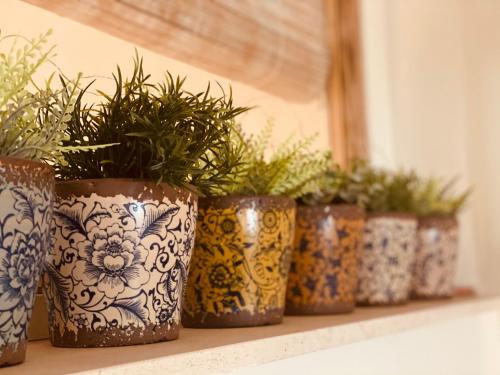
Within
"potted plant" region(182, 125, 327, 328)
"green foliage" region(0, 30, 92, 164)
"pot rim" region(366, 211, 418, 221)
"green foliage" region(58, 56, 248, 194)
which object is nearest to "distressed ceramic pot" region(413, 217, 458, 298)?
"pot rim" region(366, 211, 418, 221)

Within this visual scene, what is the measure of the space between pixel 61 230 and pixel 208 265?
19cm

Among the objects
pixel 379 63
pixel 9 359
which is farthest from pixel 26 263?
pixel 379 63

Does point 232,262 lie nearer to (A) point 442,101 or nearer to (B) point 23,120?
(B) point 23,120

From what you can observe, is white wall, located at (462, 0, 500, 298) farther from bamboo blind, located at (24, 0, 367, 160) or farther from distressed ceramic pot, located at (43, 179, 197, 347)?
distressed ceramic pot, located at (43, 179, 197, 347)

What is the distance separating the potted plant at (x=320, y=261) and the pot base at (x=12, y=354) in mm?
434

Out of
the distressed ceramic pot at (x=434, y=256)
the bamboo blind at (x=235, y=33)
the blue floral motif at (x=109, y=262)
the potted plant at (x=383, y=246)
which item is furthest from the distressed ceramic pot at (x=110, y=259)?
the distressed ceramic pot at (x=434, y=256)

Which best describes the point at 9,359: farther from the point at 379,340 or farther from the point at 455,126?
the point at 455,126

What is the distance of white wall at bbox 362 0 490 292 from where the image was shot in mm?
1589

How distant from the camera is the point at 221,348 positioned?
1.84ft

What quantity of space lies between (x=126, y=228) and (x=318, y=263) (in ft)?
1.17

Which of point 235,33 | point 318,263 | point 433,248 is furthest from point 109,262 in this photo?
point 433,248

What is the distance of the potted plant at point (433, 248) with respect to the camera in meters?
1.17

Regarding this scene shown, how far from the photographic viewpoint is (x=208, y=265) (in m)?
0.75

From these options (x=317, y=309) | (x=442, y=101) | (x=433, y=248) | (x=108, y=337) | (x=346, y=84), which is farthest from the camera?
(x=442, y=101)
